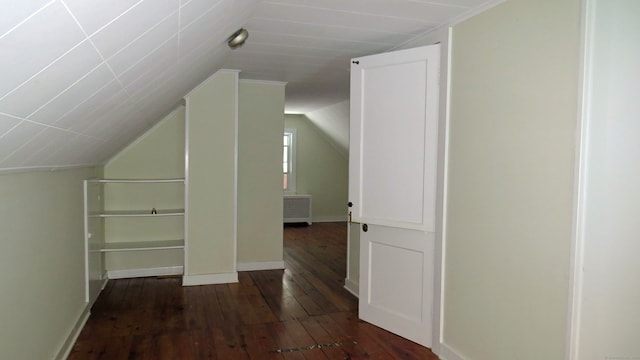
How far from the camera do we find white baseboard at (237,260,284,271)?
4.91 m

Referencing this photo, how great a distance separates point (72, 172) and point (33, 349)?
4.16 feet

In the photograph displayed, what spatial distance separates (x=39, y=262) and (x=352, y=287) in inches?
106

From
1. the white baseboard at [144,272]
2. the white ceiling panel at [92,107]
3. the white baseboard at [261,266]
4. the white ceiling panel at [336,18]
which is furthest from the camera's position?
the white baseboard at [261,266]

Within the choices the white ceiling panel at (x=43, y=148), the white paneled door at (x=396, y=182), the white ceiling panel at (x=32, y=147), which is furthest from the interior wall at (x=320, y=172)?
the white ceiling panel at (x=32, y=147)

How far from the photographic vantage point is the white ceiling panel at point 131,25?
47.7 inches

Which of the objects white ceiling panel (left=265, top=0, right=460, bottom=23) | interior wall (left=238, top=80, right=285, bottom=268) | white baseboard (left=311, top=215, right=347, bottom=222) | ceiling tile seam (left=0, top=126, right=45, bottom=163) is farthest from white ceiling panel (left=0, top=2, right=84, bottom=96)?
white baseboard (left=311, top=215, right=347, bottom=222)

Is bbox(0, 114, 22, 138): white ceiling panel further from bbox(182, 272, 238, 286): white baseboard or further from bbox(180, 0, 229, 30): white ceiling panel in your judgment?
bbox(182, 272, 238, 286): white baseboard

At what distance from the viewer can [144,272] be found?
15.0ft

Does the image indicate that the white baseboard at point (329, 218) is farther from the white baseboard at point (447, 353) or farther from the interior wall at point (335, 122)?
the white baseboard at point (447, 353)

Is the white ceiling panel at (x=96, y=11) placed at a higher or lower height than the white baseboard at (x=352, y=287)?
higher

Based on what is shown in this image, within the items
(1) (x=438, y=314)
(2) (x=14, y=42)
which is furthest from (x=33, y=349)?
(1) (x=438, y=314)

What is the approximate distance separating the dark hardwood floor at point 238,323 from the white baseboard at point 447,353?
56mm

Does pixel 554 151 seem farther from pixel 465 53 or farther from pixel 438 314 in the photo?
pixel 438 314

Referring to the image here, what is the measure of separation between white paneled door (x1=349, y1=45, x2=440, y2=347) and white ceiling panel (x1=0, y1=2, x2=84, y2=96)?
2263 mm
